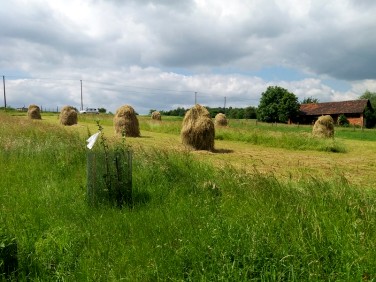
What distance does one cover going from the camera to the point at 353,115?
60.9 meters

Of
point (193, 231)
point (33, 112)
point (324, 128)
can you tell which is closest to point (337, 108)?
point (324, 128)

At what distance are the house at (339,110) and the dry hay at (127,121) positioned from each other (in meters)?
45.6

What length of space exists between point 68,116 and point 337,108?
47103mm

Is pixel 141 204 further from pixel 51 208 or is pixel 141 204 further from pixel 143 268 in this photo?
pixel 143 268

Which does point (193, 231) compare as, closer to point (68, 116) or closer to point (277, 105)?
point (68, 116)

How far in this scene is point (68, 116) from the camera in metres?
34.8

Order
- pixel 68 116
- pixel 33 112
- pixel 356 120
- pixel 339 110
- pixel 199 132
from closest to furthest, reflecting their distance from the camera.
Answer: pixel 199 132
pixel 68 116
pixel 33 112
pixel 356 120
pixel 339 110

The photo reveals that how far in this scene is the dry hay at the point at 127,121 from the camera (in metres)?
24.4

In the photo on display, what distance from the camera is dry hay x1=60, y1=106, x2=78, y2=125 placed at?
34719 mm

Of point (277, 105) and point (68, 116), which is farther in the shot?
point (277, 105)

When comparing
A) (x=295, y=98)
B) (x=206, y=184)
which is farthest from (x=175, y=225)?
(x=295, y=98)

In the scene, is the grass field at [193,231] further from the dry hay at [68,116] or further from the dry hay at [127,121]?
the dry hay at [68,116]

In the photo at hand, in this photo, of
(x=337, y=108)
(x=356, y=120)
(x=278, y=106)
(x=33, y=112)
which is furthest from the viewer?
(x=278, y=106)

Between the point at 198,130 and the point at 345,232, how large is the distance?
1318cm
